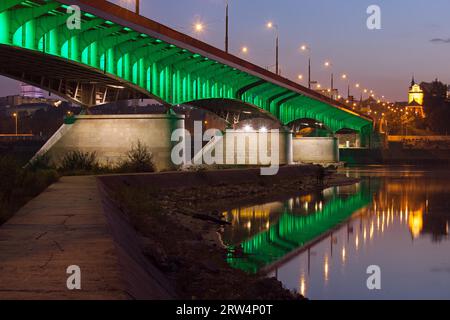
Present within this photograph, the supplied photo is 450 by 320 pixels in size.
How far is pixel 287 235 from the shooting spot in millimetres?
29859

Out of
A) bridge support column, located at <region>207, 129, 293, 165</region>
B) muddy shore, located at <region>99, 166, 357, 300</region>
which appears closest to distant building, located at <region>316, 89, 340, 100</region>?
bridge support column, located at <region>207, 129, 293, 165</region>

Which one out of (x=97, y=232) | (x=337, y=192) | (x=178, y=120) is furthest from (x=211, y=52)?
(x=97, y=232)

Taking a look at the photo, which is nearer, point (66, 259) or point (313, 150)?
point (66, 259)

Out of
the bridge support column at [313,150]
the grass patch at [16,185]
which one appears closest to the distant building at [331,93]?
the bridge support column at [313,150]

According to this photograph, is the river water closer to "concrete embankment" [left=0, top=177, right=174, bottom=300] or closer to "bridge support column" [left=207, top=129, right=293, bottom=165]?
"concrete embankment" [left=0, top=177, right=174, bottom=300]

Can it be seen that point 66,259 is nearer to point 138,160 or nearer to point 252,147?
point 138,160

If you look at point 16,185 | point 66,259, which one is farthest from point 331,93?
point 66,259

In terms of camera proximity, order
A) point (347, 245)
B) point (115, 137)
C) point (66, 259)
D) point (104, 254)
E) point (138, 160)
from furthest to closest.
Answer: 1. point (115, 137)
2. point (138, 160)
3. point (347, 245)
4. point (104, 254)
5. point (66, 259)

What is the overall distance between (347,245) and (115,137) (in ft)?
81.5

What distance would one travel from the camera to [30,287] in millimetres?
8695

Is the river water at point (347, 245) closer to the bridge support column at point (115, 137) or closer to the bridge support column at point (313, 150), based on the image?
the bridge support column at point (115, 137)

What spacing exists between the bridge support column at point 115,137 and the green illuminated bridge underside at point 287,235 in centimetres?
1165

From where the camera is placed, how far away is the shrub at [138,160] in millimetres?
42344

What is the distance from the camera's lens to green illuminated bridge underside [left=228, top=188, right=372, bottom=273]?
22086 mm
